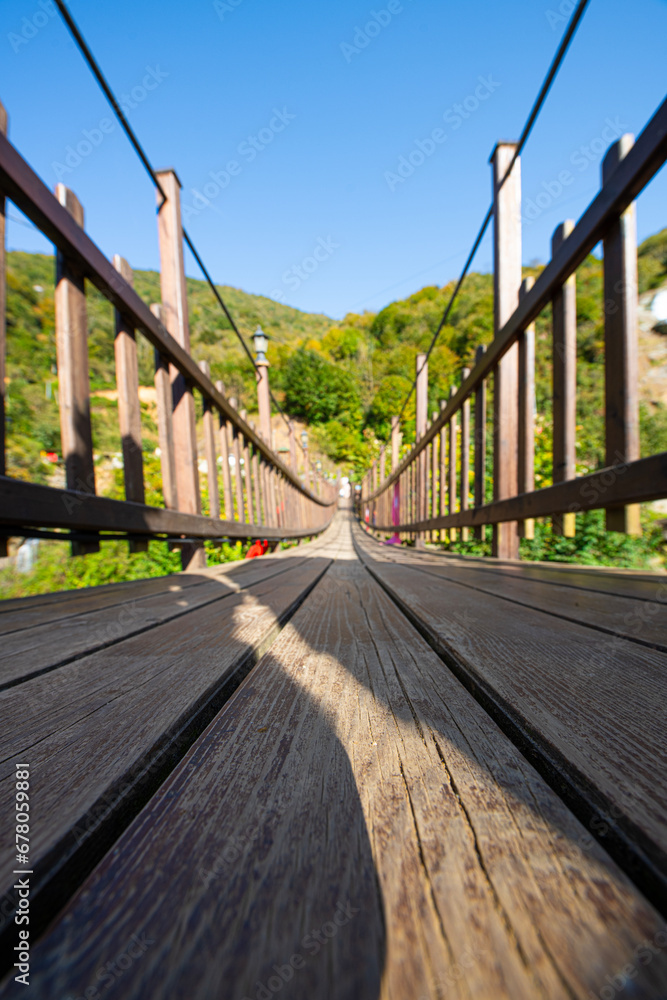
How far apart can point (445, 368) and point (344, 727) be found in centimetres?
3496

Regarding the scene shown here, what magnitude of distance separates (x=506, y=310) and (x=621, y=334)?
1.19 m

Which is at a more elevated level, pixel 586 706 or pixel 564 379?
pixel 564 379

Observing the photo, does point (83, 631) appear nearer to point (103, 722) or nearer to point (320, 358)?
point (103, 722)

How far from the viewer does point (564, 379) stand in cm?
175

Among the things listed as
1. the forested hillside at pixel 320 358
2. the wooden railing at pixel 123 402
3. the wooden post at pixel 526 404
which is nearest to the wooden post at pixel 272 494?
the wooden railing at pixel 123 402

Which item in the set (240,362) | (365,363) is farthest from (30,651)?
(240,362)

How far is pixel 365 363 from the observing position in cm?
3716

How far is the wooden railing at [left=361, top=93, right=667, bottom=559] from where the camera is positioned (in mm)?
1260

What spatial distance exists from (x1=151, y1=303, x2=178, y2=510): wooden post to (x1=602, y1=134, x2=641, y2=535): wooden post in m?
1.77

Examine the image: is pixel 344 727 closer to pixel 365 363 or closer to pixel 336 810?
pixel 336 810

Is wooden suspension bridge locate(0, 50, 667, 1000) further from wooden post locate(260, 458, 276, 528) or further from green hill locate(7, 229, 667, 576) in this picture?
green hill locate(7, 229, 667, 576)

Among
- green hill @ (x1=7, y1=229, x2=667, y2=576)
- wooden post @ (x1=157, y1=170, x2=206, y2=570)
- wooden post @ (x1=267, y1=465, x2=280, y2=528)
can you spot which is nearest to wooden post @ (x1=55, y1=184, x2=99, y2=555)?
wooden post @ (x1=157, y1=170, x2=206, y2=570)

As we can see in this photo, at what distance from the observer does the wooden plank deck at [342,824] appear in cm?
21

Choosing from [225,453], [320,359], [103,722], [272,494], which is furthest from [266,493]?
[320,359]
